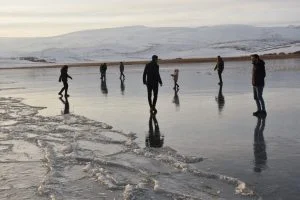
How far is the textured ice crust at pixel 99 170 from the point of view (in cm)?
620

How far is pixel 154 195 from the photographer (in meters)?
6.10

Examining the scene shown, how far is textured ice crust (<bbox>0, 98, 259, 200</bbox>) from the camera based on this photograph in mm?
6199

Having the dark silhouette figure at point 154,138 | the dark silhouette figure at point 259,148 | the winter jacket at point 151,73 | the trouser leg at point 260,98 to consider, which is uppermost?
the winter jacket at point 151,73

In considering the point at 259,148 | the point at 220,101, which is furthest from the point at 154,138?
the point at 220,101

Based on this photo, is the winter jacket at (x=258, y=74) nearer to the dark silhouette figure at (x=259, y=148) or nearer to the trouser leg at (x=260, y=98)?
the trouser leg at (x=260, y=98)

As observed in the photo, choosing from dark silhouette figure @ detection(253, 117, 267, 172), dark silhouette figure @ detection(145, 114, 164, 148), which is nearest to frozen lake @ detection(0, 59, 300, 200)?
dark silhouette figure @ detection(253, 117, 267, 172)

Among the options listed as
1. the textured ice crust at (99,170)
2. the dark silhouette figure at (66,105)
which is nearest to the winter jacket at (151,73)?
the dark silhouette figure at (66,105)

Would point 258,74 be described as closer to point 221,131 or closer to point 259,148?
point 221,131

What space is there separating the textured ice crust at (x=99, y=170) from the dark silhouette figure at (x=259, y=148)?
2.80ft

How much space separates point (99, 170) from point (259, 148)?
2.93 meters

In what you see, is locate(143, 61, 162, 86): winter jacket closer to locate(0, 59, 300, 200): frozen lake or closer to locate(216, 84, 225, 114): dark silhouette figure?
locate(0, 59, 300, 200): frozen lake

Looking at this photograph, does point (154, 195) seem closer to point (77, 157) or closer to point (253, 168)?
point (253, 168)

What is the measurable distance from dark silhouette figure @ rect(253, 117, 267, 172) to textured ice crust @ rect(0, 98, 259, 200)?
854 millimetres

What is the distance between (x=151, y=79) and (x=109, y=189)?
8.51 m
